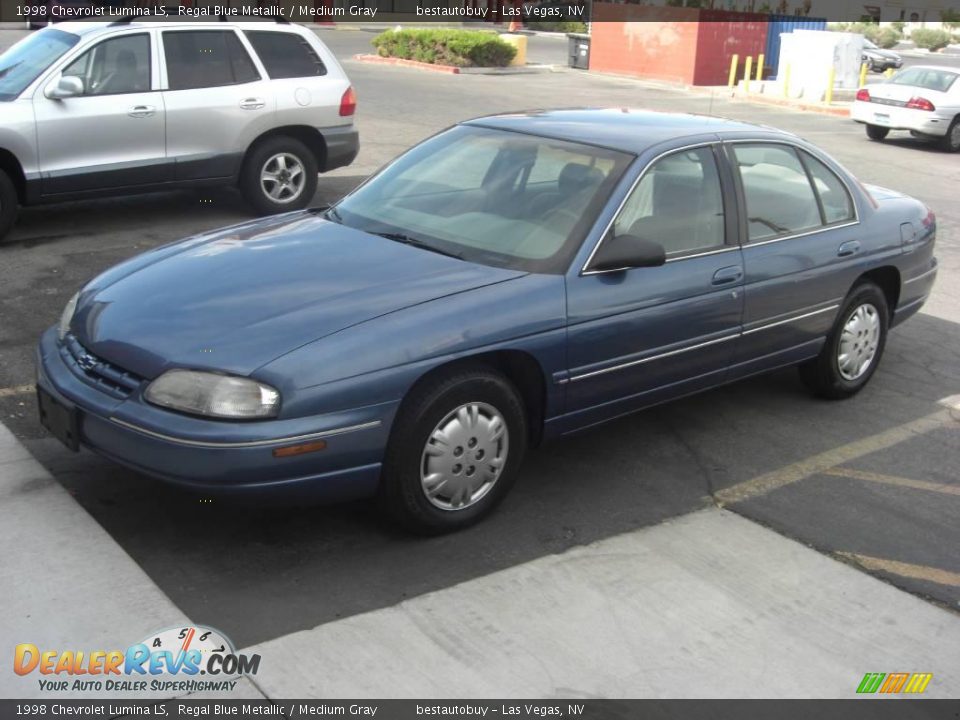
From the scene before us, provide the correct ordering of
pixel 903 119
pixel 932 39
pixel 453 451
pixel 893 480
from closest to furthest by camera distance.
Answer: pixel 453 451 < pixel 893 480 < pixel 903 119 < pixel 932 39

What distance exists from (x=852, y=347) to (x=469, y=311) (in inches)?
117

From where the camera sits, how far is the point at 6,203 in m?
8.80

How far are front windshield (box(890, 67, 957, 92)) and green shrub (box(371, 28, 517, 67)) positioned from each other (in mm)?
12274

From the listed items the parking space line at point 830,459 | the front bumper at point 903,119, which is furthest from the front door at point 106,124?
the front bumper at point 903,119

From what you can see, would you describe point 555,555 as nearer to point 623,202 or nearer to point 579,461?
point 579,461

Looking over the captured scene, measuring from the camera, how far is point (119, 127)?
927 centimetres

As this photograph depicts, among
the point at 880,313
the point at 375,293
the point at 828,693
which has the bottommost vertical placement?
the point at 828,693

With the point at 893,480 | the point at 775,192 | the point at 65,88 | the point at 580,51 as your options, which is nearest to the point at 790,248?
the point at 775,192

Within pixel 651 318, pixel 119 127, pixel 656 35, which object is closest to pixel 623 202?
pixel 651 318

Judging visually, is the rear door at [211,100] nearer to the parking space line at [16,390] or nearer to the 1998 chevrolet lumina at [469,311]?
the parking space line at [16,390]

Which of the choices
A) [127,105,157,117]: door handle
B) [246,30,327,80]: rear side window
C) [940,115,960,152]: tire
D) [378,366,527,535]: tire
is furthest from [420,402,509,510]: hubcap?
[940,115,960,152]: tire

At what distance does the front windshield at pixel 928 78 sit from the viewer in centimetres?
1939

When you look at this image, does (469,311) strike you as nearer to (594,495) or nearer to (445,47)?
(594,495)

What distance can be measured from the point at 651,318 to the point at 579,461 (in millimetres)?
886
